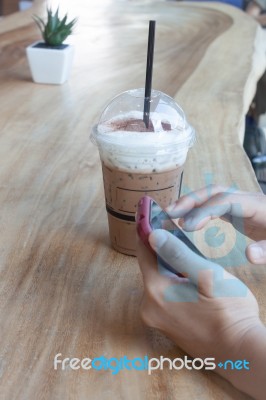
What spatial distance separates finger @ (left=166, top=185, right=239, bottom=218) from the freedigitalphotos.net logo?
18cm

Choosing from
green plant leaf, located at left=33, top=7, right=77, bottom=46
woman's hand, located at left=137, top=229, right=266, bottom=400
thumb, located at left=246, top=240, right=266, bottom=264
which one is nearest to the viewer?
woman's hand, located at left=137, top=229, right=266, bottom=400

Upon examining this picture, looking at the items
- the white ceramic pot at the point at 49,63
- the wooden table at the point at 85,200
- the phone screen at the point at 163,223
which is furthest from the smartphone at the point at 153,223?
the white ceramic pot at the point at 49,63

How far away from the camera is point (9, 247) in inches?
29.2

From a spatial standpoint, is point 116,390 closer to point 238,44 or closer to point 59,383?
point 59,383

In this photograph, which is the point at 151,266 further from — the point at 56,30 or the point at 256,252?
the point at 56,30

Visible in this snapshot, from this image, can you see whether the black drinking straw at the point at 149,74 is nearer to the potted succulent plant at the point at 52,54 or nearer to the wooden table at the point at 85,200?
the wooden table at the point at 85,200

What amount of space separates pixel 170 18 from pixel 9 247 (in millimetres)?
1740

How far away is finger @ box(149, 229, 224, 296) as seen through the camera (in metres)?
→ 0.53

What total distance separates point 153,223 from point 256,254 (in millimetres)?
144

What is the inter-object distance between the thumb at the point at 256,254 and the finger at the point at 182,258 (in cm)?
11

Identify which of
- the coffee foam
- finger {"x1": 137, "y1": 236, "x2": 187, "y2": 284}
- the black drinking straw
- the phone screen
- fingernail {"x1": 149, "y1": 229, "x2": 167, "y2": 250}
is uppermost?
the black drinking straw

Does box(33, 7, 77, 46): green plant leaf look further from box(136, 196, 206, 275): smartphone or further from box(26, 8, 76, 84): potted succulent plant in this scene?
box(136, 196, 206, 275): smartphone

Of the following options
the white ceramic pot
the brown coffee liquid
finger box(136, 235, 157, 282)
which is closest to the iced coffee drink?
the brown coffee liquid

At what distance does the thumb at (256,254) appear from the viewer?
0.64 m
